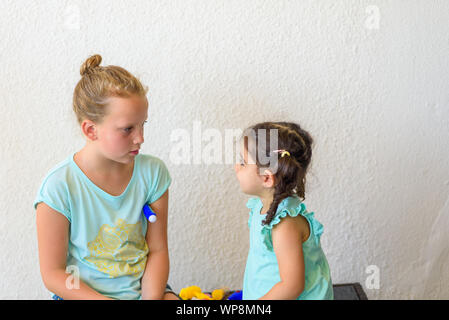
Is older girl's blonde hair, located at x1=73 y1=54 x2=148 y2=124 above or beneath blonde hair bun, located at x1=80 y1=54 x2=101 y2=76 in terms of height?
beneath

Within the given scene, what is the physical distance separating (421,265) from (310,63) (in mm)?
692

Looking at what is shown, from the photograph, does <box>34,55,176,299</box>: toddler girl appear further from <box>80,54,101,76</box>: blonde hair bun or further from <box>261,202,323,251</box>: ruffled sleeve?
<box>261,202,323,251</box>: ruffled sleeve

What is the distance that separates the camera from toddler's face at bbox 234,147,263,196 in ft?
3.60

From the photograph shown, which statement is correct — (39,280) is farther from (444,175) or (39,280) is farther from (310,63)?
(444,175)

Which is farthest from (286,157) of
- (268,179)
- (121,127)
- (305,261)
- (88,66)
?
(88,66)

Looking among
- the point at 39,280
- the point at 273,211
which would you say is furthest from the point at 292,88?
the point at 39,280

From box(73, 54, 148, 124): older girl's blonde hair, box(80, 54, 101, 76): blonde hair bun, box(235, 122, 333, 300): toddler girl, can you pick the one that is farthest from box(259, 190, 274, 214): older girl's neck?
box(80, 54, 101, 76): blonde hair bun

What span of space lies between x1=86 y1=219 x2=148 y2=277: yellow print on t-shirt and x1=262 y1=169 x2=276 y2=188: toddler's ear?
30 cm

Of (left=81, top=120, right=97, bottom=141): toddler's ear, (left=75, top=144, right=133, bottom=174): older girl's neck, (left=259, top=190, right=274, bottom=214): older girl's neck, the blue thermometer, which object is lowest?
the blue thermometer

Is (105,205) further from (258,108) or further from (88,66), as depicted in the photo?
(258,108)

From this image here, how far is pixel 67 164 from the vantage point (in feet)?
3.61

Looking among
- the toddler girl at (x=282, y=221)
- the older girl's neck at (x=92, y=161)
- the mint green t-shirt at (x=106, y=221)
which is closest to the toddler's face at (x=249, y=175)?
the toddler girl at (x=282, y=221)

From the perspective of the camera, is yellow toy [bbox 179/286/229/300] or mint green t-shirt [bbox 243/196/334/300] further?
yellow toy [bbox 179/286/229/300]

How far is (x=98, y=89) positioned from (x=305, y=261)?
0.57 meters
